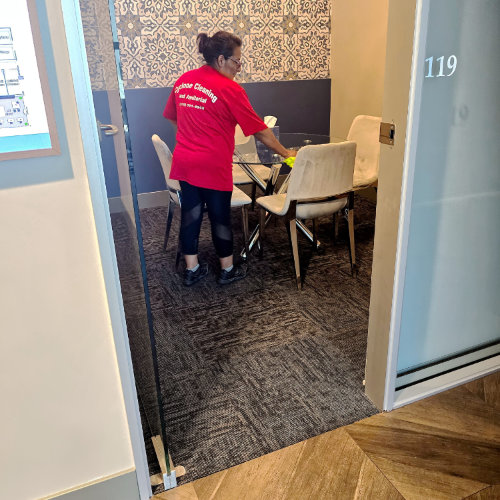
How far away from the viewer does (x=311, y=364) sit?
8.20ft

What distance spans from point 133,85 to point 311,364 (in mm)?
3174

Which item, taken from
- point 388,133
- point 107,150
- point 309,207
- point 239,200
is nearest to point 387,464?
point 388,133

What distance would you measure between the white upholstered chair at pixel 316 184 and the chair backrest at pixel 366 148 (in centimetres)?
56

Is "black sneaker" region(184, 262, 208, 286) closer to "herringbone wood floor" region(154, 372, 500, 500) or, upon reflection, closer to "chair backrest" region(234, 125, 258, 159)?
"chair backrest" region(234, 125, 258, 159)

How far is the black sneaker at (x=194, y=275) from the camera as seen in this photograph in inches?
130

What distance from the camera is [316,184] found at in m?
3.04

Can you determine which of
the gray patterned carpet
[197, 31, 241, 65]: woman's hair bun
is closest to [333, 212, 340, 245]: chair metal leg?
the gray patterned carpet

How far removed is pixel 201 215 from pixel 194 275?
427mm

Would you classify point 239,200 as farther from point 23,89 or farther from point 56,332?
point 23,89

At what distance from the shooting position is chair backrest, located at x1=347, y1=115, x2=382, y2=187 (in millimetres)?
3727

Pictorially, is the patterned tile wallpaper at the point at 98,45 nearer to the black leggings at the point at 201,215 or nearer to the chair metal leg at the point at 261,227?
the black leggings at the point at 201,215

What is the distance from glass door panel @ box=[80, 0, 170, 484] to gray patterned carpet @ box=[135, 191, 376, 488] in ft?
1.13

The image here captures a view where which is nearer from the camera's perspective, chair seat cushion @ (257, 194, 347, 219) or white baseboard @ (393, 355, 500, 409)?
white baseboard @ (393, 355, 500, 409)

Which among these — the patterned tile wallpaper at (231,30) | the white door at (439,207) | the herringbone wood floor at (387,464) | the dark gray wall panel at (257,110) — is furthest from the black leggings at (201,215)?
the patterned tile wallpaper at (231,30)
